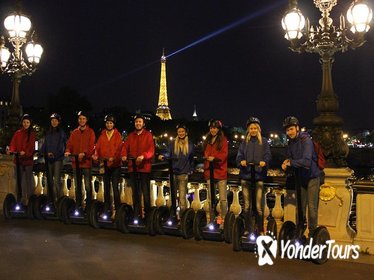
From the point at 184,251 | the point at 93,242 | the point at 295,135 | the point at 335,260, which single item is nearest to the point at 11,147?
the point at 93,242

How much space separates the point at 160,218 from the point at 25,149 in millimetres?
3716

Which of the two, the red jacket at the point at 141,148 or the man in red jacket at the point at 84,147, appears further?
the man in red jacket at the point at 84,147

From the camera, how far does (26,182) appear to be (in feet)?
35.9

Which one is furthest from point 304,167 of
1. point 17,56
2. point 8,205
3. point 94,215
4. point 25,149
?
point 17,56

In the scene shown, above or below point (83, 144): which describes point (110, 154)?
below

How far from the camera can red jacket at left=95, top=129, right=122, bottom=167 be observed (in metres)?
9.34

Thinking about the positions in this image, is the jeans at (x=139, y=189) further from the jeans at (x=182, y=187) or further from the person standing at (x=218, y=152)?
the person standing at (x=218, y=152)

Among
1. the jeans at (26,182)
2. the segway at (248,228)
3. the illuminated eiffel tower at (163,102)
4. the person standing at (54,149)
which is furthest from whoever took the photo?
the illuminated eiffel tower at (163,102)

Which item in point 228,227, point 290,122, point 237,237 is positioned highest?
point 290,122

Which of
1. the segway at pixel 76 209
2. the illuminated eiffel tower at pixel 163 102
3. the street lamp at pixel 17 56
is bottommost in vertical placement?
the segway at pixel 76 209

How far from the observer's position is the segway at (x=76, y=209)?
9.58m

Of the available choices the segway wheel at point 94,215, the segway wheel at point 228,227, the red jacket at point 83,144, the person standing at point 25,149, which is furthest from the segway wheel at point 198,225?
the person standing at point 25,149

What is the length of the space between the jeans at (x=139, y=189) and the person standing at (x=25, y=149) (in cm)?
286

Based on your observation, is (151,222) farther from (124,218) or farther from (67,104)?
(67,104)
